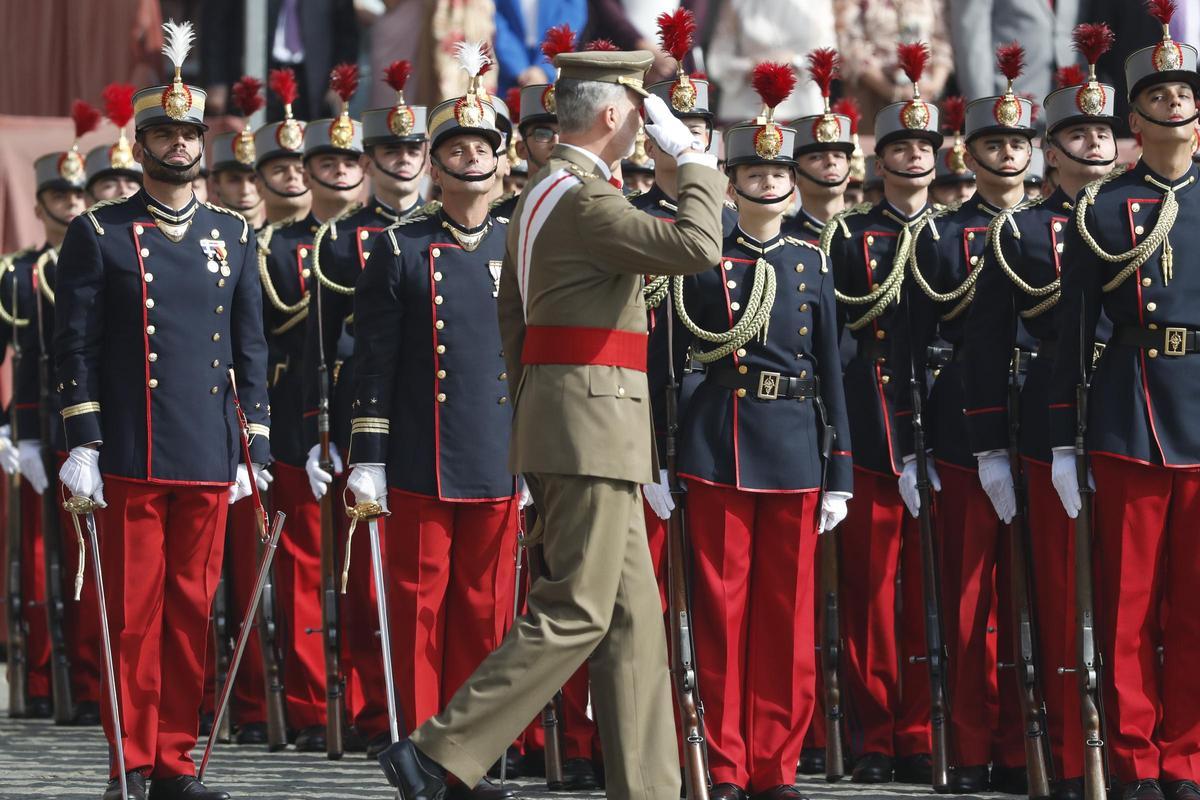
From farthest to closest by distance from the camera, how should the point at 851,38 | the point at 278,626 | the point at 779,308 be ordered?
the point at 851,38 < the point at 278,626 < the point at 779,308

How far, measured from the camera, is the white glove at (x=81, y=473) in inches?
263

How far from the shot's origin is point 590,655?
574 centimetres

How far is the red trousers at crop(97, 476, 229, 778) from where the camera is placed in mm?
6770

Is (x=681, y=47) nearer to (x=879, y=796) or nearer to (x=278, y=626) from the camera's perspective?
(x=879, y=796)

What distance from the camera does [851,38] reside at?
11.6 metres

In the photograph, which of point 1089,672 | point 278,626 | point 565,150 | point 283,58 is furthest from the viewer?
point 283,58

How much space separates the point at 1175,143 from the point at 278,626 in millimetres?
3972

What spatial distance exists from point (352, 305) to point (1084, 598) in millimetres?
2997

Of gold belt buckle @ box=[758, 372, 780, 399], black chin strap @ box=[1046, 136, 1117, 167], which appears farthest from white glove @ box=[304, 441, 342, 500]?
black chin strap @ box=[1046, 136, 1117, 167]

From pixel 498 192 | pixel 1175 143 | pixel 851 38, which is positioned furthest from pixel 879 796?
pixel 851 38

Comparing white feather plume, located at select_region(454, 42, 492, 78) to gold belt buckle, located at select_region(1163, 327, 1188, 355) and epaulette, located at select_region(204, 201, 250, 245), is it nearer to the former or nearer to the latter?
epaulette, located at select_region(204, 201, 250, 245)

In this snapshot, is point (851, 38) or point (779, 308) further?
point (851, 38)

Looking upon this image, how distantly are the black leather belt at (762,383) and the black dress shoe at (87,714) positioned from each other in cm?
351

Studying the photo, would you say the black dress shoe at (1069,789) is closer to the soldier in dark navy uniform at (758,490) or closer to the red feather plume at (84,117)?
the soldier in dark navy uniform at (758,490)
